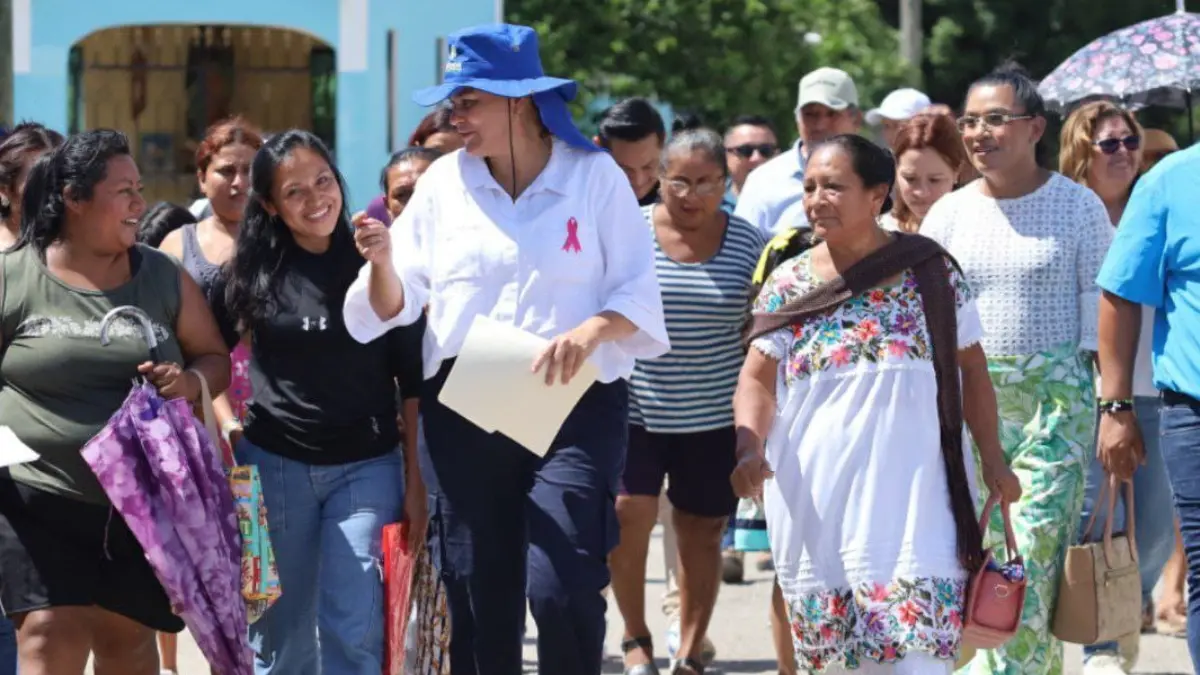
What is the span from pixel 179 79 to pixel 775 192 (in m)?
11.4

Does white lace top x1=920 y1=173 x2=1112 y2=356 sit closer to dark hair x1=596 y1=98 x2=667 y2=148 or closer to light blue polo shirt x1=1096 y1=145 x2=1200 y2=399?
light blue polo shirt x1=1096 y1=145 x2=1200 y2=399

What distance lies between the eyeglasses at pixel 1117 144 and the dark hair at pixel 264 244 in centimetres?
367

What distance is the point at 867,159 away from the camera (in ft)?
21.1

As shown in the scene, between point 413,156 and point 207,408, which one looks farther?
point 413,156

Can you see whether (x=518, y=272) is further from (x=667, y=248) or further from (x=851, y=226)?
(x=667, y=248)

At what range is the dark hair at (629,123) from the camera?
9523 mm

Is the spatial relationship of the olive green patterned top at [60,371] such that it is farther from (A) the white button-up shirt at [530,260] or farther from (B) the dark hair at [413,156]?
(B) the dark hair at [413,156]

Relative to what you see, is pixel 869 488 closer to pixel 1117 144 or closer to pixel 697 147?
pixel 697 147

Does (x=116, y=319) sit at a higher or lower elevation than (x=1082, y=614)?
higher

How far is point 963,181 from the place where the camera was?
30.5 feet

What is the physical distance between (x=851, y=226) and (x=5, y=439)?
95.2 inches

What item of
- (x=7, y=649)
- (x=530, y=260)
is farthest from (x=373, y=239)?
(x=7, y=649)

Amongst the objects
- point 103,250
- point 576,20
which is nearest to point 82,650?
point 103,250

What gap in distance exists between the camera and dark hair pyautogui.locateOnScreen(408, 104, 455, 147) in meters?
9.10
